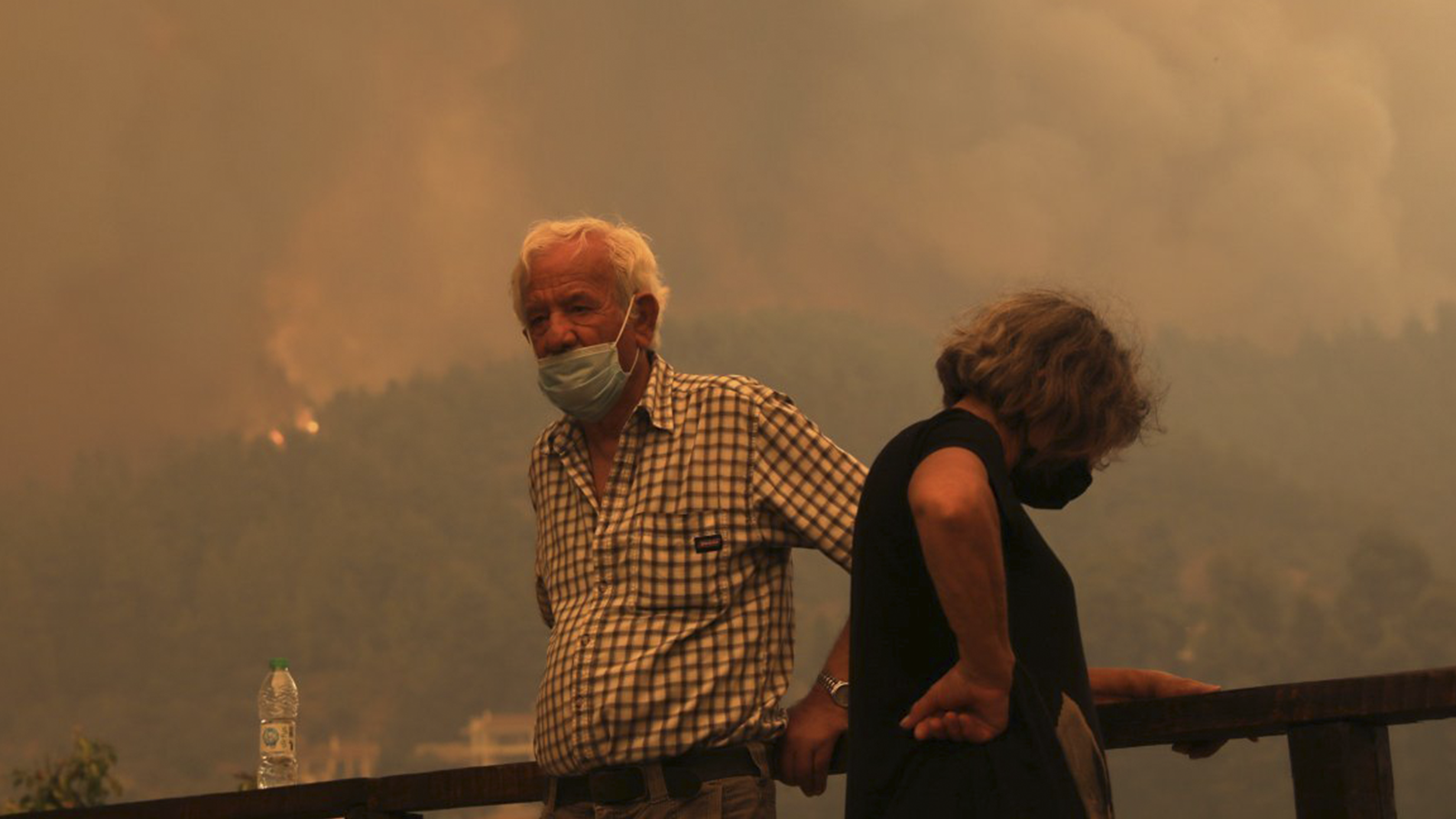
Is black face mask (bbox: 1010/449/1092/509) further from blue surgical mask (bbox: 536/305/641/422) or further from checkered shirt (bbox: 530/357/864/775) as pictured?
blue surgical mask (bbox: 536/305/641/422)

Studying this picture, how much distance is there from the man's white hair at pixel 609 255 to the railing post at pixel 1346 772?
0.87 m

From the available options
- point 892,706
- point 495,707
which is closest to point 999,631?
point 892,706

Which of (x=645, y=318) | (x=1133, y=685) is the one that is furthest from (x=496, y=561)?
(x=1133, y=685)

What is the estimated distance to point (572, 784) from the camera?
1867 millimetres

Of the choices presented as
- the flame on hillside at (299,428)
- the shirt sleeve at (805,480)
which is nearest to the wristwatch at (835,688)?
the shirt sleeve at (805,480)

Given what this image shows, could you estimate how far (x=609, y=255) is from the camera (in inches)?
80.0

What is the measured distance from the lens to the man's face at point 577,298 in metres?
2.00

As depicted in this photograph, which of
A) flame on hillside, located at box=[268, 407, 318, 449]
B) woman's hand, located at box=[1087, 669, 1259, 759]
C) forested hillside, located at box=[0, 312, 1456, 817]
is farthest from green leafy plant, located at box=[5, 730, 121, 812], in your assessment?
woman's hand, located at box=[1087, 669, 1259, 759]

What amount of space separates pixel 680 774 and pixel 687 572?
20 cm

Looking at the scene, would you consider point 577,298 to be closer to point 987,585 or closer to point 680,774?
point 680,774

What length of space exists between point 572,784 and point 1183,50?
1609cm

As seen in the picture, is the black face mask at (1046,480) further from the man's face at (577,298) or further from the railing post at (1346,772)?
the man's face at (577,298)

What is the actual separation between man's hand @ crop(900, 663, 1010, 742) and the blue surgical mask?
2.12 ft

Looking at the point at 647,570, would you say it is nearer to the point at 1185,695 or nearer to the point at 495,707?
the point at 1185,695
